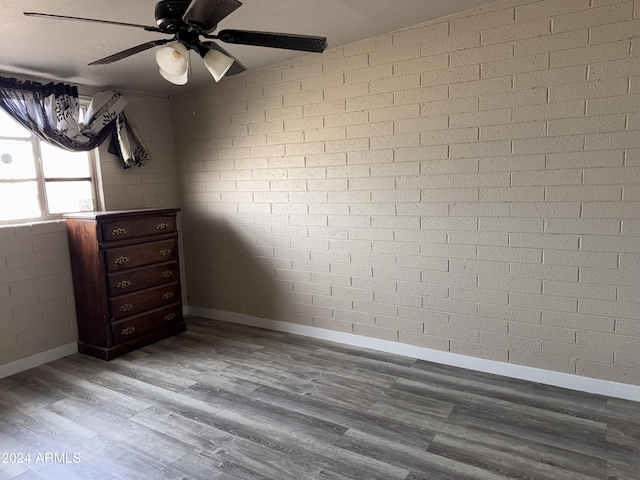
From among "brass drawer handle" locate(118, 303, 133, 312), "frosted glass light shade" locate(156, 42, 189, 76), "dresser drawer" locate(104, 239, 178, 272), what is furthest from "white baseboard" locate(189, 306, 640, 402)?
"frosted glass light shade" locate(156, 42, 189, 76)

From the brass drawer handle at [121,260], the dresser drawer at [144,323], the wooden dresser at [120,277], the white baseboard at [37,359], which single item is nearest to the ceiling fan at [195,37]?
the wooden dresser at [120,277]

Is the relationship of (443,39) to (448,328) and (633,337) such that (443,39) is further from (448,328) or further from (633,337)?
(633,337)

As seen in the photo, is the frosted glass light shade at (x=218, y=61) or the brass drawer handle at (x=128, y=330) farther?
the brass drawer handle at (x=128, y=330)

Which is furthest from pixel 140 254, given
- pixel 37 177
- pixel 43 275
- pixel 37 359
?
pixel 37 359

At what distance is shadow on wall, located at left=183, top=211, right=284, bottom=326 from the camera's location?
4.18 meters

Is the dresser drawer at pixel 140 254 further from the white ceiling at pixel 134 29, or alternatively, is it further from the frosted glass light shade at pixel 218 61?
the frosted glass light shade at pixel 218 61

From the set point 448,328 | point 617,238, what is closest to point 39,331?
point 448,328

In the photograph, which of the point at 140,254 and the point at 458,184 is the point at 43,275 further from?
the point at 458,184

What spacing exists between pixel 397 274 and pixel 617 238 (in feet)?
4.77

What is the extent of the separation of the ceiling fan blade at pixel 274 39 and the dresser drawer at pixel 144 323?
104 inches

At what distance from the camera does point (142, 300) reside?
3.82 m

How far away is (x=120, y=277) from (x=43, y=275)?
609 millimetres

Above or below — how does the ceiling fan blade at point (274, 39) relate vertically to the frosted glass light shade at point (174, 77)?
above

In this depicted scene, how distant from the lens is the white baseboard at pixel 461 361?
2699 millimetres
